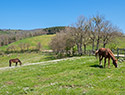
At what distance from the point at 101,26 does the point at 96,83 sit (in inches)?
1893

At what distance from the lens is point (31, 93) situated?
10484 mm

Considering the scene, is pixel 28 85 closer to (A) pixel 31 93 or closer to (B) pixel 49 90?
(A) pixel 31 93

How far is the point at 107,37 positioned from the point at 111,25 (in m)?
6.27

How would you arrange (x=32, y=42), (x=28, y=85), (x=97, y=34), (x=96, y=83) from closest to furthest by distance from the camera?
(x=96, y=83)
(x=28, y=85)
(x=97, y=34)
(x=32, y=42)

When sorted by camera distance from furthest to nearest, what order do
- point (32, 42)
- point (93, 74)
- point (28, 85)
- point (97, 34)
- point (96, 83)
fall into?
point (32, 42) < point (97, 34) < point (93, 74) < point (28, 85) < point (96, 83)

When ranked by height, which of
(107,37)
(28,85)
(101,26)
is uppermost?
(101,26)

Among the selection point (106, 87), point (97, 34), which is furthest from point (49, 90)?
point (97, 34)

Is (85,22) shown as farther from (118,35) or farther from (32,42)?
(32,42)

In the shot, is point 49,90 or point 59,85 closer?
point 49,90

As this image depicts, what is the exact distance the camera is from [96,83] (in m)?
11.2

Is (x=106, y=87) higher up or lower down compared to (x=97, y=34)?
lower down

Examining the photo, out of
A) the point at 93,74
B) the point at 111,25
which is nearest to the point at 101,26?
the point at 111,25

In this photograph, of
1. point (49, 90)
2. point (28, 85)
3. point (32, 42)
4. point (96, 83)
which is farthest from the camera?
point (32, 42)

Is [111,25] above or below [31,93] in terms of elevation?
above
